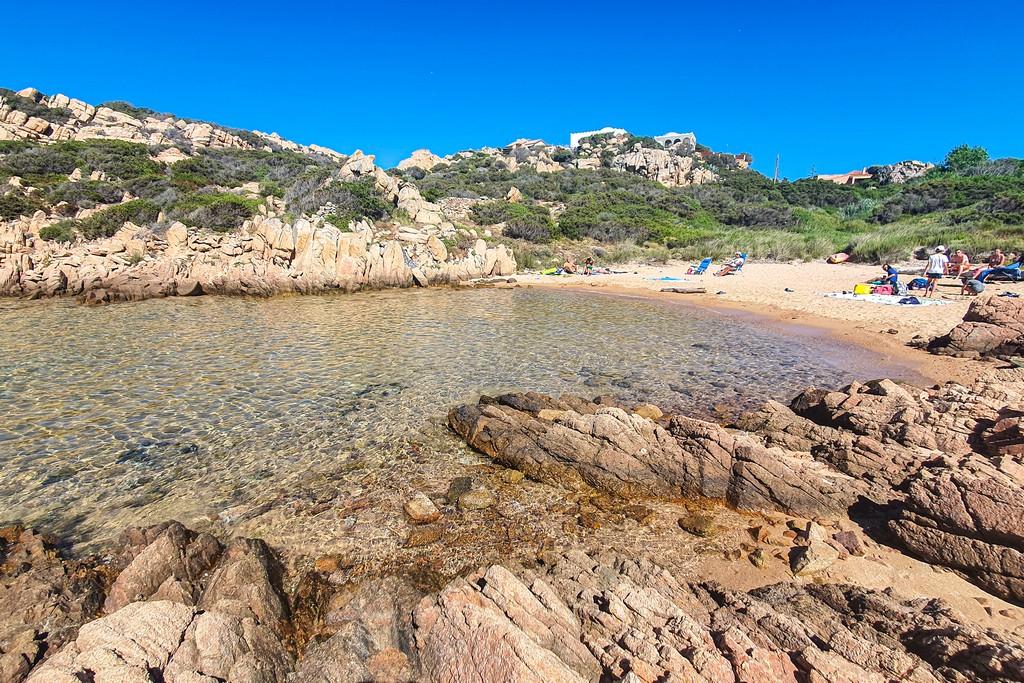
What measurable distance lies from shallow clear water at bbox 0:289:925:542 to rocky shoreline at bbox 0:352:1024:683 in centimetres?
112

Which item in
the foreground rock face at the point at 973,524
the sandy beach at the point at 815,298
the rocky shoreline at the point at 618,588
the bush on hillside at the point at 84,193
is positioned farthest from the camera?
the bush on hillside at the point at 84,193

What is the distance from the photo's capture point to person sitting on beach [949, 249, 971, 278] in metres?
17.2

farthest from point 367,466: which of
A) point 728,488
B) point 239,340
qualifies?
point 239,340

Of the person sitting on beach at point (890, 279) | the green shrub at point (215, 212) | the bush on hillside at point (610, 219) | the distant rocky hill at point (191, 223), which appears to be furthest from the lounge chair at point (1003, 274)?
the green shrub at point (215, 212)

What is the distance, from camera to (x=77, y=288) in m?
17.2

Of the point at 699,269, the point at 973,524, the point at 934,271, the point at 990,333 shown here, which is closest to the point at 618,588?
Result: the point at 973,524

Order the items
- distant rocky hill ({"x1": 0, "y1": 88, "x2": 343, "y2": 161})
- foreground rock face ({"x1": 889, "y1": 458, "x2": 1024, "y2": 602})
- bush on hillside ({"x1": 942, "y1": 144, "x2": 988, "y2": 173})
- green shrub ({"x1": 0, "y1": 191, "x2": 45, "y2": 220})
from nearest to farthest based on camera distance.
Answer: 1. foreground rock face ({"x1": 889, "y1": 458, "x2": 1024, "y2": 602})
2. green shrub ({"x1": 0, "y1": 191, "x2": 45, "y2": 220})
3. distant rocky hill ({"x1": 0, "y1": 88, "x2": 343, "y2": 161})
4. bush on hillside ({"x1": 942, "y1": 144, "x2": 988, "y2": 173})

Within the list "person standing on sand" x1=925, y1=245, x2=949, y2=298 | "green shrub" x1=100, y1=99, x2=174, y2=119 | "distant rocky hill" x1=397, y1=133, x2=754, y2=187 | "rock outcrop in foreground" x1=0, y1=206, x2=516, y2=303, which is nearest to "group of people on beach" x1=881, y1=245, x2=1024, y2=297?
"person standing on sand" x1=925, y1=245, x2=949, y2=298

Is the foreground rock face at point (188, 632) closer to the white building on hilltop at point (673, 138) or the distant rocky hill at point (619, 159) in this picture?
the distant rocky hill at point (619, 159)

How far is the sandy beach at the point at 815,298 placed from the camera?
1068 cm

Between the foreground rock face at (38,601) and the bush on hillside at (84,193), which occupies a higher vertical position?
the bush on hillside at (84,193)

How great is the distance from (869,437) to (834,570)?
2.19 metres

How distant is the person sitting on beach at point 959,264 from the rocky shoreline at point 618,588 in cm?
1681

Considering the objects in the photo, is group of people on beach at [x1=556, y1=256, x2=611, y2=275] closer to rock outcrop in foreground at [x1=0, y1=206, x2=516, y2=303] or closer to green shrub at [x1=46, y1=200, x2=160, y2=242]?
rock outcrop in foreground at [x1=0, y1=206, x2=516, y2=303]
